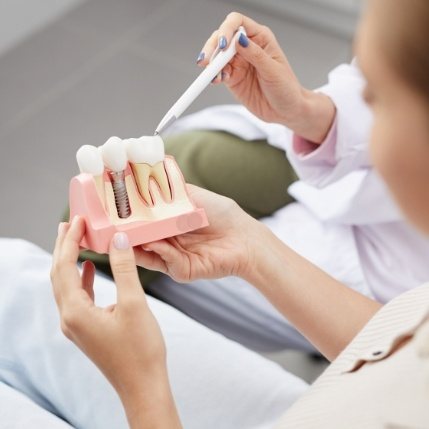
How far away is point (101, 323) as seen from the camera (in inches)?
28.4

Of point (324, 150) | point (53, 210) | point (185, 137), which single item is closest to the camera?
point (324, 150)

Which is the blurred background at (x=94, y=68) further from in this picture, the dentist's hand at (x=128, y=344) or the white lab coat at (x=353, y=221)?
the dentist's hand at (x=128, y=344)

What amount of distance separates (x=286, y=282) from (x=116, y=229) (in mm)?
228

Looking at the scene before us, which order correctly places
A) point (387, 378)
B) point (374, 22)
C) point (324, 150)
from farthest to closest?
point (324, 150)
point (387, 378)
point (374, 22)

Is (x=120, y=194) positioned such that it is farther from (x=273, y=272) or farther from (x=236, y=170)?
(x=236, y=170)

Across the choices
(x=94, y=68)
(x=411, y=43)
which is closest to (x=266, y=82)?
(x=411, y=43)

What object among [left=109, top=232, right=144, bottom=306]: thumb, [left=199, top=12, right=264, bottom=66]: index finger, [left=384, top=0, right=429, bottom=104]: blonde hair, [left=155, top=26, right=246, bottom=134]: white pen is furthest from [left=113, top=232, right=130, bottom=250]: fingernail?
[left=384, top=0, right=429, bottom=104]: blonde hair

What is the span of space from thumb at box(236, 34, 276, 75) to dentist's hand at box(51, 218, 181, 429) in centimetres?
40

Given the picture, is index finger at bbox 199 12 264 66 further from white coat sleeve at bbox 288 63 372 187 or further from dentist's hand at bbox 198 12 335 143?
white coat sleeve at bbox 288 63 372 187

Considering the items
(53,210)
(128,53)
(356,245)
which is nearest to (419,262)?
(356,245)

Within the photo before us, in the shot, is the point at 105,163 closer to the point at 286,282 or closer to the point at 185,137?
the point at 286,282

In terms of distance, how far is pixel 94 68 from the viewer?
228 centimetres

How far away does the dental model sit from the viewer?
2.71 feet

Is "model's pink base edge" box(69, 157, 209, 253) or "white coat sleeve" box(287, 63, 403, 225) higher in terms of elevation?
"white coat sleeve" box(287, 63, 403, 225)
